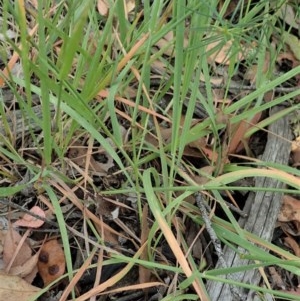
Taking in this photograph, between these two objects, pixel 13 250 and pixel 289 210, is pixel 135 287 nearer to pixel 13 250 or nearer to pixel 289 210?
pixel 13 250

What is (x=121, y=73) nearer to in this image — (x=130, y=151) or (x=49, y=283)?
(x=130, y=151)

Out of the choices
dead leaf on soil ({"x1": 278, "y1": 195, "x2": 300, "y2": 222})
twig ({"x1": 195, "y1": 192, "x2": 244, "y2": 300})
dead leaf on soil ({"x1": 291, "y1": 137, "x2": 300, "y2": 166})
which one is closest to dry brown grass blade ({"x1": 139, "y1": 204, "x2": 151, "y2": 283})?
twig ({"x1": 195, "y1": 192, "x2": 244, "y2": 300})

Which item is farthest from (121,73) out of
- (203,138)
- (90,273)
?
(90,273)

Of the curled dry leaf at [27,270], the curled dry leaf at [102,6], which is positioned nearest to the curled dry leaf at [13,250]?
the curled dry leaf at [27,270]

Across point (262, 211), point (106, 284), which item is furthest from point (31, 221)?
point (262, 211)

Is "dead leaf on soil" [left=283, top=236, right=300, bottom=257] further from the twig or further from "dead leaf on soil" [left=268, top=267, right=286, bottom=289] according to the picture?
the twig

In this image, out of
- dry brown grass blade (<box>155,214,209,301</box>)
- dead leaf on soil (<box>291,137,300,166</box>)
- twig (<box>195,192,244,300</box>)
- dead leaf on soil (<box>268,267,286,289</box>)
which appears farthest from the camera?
dead leaf on soil (<box>291,137,300,166</box>)
